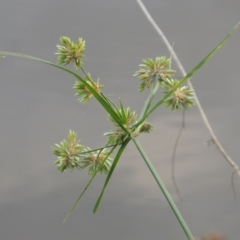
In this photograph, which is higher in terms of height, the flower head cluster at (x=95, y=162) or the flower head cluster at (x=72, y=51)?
the flower head cluster at (x=72, y=51)

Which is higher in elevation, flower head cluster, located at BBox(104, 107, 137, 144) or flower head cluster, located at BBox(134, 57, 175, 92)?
flower head cluster, located at BBox(134, 57, 175, 92)

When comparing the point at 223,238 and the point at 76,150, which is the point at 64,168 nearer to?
the point at 76,150


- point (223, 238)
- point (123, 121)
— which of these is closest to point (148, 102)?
point (123, 121)

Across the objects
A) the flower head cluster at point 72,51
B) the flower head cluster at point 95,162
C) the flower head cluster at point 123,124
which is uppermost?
the flower head cluster at point 72,51

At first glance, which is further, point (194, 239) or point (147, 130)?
point (147, 130)

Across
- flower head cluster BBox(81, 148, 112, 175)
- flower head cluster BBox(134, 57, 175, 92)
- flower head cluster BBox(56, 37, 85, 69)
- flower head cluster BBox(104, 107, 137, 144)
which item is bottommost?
flower head cluster BBox(81, 148, 112, 175)
